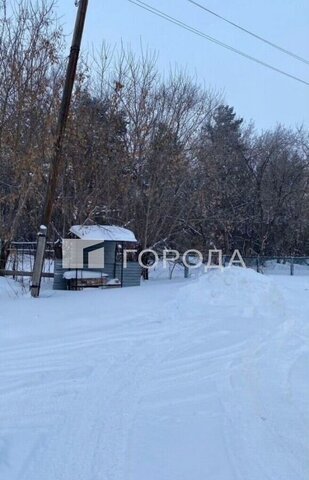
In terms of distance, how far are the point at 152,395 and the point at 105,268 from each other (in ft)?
38.4

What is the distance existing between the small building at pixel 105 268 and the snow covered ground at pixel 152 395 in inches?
217

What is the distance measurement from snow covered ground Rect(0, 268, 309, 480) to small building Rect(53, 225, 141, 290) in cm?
→ 551

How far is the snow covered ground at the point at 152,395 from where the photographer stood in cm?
329

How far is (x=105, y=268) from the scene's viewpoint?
638 inches

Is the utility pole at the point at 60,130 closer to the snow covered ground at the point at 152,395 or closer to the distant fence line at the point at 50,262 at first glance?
the snow covered ground at the point at 152,395

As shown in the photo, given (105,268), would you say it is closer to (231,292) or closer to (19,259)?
(19,259)

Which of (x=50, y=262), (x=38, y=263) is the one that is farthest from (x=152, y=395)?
(x=50, y=262)

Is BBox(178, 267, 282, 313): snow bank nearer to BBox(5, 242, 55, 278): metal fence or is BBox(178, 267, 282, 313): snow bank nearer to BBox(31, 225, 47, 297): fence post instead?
BBox(31, 225, 47, 297): fence post

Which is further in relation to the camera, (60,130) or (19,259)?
(19,259)

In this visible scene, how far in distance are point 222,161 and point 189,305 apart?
51.9 ft

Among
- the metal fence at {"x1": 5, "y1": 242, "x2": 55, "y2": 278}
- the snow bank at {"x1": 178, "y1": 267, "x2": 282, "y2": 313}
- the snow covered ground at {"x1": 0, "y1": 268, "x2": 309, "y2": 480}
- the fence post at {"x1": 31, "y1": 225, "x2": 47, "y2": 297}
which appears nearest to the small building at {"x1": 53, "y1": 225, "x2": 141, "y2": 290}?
the metal fence at {"x1": 5, "y1": 242, "x2": 55, "y2": 278}

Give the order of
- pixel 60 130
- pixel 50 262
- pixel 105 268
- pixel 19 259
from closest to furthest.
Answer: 1. pixel 60 130
2. pixel 19 259
3. pixel 105 268
4. pixel 50 262

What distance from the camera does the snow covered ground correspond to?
3289mm

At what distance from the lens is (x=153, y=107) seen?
2048cm
